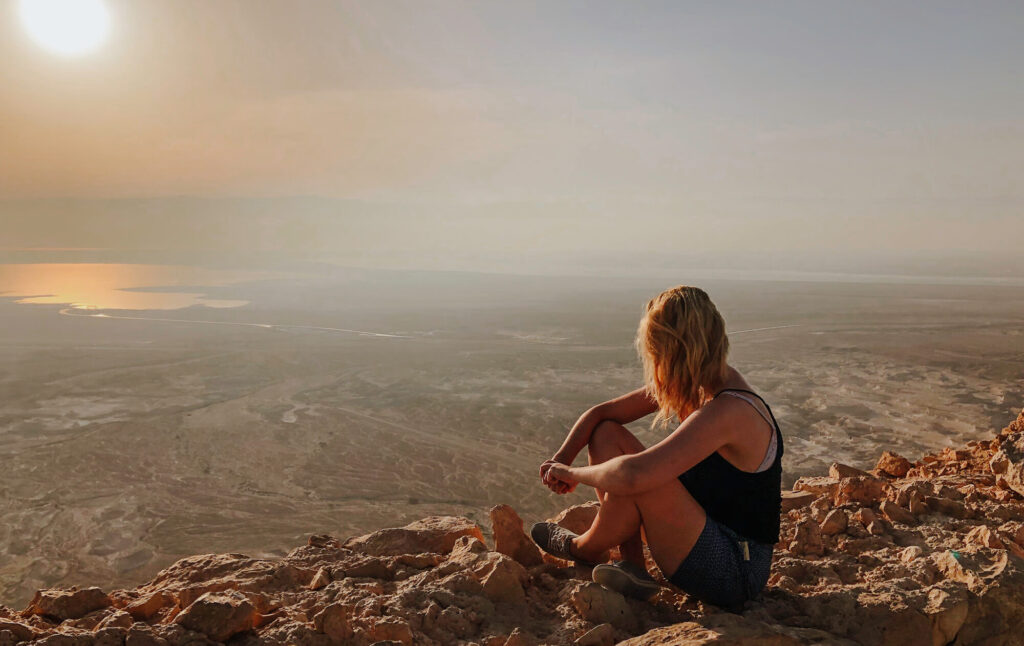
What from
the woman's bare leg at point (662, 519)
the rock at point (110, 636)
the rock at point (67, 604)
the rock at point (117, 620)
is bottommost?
the rock at point (67, 604)

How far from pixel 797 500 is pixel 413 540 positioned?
2562 mm

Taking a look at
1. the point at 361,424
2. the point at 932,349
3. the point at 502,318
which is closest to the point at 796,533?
the point at 361,424

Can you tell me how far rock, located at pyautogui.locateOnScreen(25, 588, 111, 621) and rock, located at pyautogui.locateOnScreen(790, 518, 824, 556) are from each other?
3.25 meters

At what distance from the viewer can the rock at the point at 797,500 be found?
4617 mm

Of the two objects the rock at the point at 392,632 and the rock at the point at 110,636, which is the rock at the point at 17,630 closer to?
the rock at the point at 110,636

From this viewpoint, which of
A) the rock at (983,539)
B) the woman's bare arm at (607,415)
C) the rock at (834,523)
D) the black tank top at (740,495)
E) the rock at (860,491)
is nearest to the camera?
the black tank top at (740,495)

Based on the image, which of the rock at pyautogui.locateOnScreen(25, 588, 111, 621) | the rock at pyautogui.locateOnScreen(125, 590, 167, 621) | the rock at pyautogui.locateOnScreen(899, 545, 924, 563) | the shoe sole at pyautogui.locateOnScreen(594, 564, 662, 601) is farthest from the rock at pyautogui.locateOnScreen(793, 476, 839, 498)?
the rock at pyautogui.locateOnScreen(25, 588, 111, 621)

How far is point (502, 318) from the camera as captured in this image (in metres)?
32.1

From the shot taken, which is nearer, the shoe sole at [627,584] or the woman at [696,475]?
the woman at [696,475]

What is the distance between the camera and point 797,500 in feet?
15.3

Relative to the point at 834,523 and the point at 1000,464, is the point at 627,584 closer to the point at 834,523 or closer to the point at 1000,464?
the point at 834,523

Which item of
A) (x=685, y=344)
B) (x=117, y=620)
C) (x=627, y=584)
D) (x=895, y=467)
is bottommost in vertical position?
(x=895, y=467)

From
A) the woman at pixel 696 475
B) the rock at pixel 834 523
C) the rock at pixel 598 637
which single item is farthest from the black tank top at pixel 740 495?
the rock at pixel 834 523

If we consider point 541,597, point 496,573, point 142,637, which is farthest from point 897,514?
point 142,637
